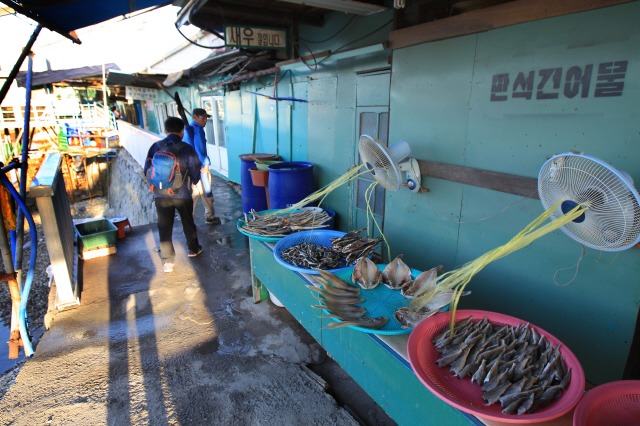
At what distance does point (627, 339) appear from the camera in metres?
2.07

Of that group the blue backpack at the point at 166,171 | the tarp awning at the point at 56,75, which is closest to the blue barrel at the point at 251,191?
the blue backpack at the point at 166,171

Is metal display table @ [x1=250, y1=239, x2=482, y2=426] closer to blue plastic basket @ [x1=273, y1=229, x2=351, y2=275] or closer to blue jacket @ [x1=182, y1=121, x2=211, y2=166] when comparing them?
blue plastic basket @ [x1=273, y1=229, x2=351, y2=275]

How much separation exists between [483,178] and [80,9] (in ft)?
14.8

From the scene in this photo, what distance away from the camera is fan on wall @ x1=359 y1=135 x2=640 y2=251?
1.48 meters

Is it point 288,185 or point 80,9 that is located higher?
point 80,9

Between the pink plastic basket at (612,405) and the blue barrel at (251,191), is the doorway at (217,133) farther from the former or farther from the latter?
the pink plastic basket at (612,405)

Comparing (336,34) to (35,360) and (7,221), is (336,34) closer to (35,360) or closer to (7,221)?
(7,221)

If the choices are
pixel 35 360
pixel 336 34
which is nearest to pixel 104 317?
pixel 35 360

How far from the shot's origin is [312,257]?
3.07 metres

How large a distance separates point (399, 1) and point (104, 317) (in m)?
4.66

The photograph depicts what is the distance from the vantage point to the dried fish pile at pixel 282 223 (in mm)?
3709

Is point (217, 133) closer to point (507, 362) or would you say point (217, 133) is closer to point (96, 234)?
point (96, 234)

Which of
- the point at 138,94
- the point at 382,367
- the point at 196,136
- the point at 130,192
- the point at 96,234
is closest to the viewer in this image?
the point at 382,367

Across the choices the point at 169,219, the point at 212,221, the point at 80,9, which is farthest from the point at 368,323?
the point at 212,221
